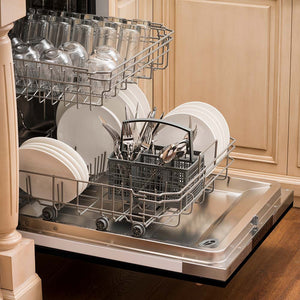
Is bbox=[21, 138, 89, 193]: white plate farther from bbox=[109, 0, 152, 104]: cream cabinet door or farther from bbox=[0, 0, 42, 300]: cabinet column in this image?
bbox=[109, 0, 152, 104]: cream cabinet door

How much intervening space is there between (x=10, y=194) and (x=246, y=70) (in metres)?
1.32

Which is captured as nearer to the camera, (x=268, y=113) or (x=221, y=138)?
(x=221, y=138)

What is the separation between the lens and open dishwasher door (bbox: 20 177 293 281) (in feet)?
5.88

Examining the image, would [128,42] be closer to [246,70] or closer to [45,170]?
[45,170]

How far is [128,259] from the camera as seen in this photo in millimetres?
1842

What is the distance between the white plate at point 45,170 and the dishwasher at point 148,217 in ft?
0.05

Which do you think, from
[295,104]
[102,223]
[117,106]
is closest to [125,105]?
[117,106]

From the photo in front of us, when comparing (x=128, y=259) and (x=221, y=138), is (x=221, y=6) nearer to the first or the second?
(x=221, y=138)

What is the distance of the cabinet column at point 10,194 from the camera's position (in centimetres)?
172

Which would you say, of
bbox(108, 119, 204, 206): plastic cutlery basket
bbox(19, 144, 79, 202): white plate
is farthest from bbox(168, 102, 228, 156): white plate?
bbox(19, 144, 79, 202): white plate

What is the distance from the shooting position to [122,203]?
1.90 m

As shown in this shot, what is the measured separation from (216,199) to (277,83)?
0.82 metres

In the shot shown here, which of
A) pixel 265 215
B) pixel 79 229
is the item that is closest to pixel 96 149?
pixel 79 229

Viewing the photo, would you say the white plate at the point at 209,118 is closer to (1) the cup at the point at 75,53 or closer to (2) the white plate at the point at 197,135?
(2) the white plate at the point at 197,135
